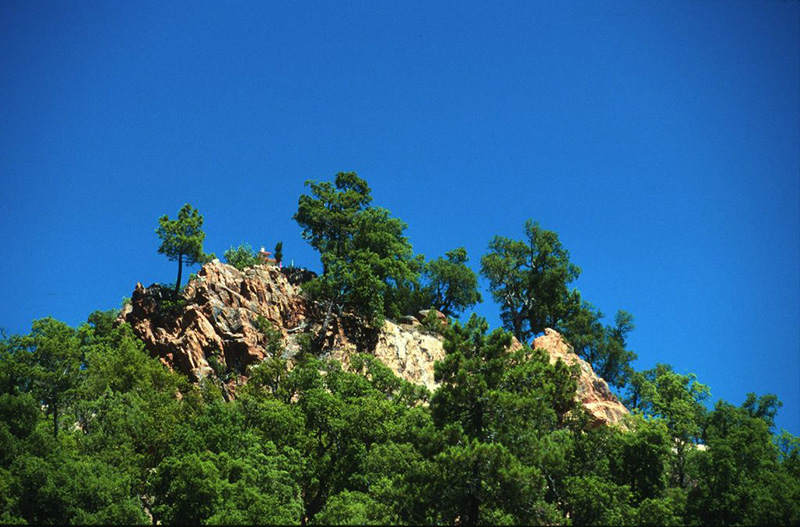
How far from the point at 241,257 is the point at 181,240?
12.7m

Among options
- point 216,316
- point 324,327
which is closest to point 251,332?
point 216,316

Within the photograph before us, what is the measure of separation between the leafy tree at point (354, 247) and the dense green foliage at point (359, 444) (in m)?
0.31

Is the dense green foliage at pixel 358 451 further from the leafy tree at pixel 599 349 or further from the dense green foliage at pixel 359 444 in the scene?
the leafy tree at pixel 599 349

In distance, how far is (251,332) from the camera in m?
55.3

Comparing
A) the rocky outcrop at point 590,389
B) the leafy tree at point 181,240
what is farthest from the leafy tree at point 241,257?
the rocky outcrop at point 590,389

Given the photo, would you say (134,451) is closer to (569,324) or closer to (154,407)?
(154,407)

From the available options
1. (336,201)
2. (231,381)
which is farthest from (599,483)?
(336,201)

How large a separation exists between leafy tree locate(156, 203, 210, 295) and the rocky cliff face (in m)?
3.84

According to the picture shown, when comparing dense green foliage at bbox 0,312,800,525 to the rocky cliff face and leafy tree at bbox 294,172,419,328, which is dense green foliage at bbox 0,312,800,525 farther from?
leafy tree at bbox 294,172,419,328

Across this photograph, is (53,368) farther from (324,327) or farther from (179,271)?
(324,327)

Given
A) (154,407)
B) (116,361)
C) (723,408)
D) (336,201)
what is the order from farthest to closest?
(336,201) < (723,408) < (116,361) < (154,407)

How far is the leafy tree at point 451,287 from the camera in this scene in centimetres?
7356

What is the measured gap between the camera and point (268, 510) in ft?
100

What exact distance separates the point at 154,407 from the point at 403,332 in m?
23.7
